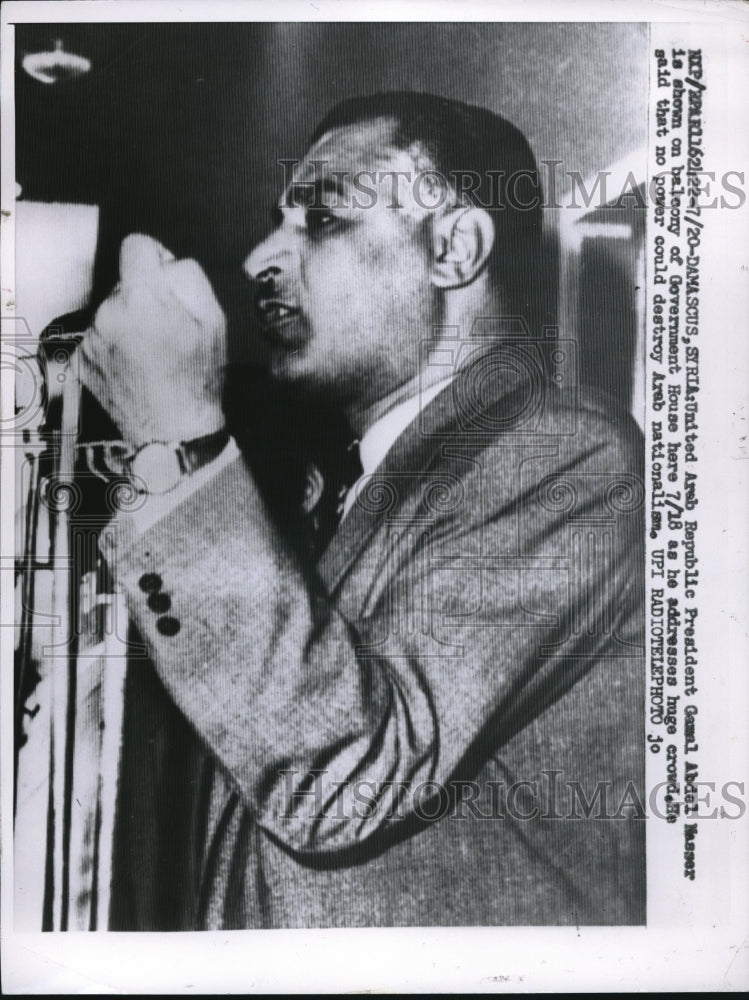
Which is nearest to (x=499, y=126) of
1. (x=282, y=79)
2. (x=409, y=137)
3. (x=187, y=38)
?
(x=409, y=137)

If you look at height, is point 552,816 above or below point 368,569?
below

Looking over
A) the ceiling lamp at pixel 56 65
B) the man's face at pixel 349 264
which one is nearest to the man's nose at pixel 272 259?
the man's face at pixel 349 264

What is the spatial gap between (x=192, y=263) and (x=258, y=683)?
0.44m

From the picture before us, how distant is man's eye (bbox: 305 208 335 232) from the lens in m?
0.62

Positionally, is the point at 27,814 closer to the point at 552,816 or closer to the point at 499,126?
the point at 552,816

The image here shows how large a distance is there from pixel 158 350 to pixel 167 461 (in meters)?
0.12

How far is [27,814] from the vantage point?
2.02 feet

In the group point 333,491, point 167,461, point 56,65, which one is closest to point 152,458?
point 167,461

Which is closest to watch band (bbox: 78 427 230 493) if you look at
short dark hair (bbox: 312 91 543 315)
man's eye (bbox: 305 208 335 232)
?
man's eye (bbox: 305 208 335 232)

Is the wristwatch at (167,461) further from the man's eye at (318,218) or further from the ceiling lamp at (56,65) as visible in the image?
the ceiling lamp at (56,65)

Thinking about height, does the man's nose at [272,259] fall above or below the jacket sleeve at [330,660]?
above

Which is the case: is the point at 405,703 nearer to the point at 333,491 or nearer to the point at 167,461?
the point at 333,491

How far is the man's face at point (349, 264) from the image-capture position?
24.5 inches

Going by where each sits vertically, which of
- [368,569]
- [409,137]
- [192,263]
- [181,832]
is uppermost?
[409,137]
